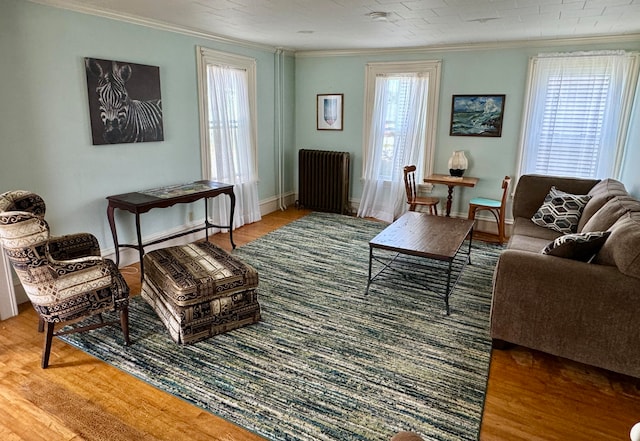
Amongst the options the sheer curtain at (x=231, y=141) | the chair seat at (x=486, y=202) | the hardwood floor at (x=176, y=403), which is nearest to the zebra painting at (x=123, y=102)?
the sheer curtain at (x=231, y=141)

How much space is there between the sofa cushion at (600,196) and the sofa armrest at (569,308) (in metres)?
1.35

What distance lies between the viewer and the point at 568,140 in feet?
15.4

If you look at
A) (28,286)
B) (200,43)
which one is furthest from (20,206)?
(200,43)

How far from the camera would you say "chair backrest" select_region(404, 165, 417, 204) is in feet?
16.7

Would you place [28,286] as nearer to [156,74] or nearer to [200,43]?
[156,74]

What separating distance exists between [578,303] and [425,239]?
1318 millimetres

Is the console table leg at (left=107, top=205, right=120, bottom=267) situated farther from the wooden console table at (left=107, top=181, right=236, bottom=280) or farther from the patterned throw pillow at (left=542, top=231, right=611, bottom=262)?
the patterned throw pillow at (left=542, top=231, right=611, bottom=262)

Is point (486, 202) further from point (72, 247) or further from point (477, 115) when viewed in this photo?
point (72, 247)

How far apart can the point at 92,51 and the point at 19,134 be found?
3.06 ft

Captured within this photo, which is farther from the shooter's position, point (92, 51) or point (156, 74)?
point (156, 74)

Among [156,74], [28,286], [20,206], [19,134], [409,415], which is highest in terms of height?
[156,74]

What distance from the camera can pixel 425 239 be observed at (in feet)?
11.4

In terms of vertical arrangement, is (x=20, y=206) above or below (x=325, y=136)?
below

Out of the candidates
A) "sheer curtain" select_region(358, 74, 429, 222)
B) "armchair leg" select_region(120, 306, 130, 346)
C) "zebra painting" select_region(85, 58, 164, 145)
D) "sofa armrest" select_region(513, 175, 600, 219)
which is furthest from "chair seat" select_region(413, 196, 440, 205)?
"armchair leg" select_region(120, 306, 130, 346)
